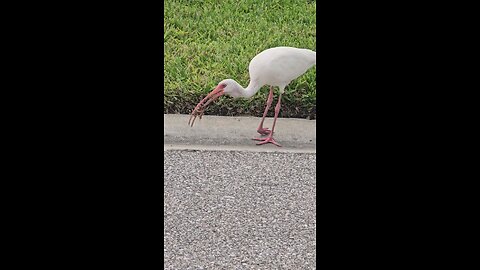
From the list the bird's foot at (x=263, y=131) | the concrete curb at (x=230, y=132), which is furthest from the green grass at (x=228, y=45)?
the bird's foot at (x=263, y=131)

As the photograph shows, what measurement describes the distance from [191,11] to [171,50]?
565 millimetres

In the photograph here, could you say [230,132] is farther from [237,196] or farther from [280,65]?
[237,196]

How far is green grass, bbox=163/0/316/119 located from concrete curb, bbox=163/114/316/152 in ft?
0.33

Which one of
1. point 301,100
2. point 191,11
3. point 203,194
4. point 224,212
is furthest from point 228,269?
point 191,11

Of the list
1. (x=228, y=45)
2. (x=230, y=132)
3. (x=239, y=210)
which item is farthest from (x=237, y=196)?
(x=228, y=45)

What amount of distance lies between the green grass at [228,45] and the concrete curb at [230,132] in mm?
100

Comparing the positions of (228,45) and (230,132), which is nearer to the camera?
(230,132)

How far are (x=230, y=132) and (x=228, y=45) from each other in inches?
40.3

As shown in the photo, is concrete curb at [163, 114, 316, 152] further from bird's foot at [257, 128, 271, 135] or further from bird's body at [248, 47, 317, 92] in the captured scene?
bird's body at [248, 47, 317, 92]

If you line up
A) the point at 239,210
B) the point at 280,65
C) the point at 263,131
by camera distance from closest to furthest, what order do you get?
1. the point at 239,210
2. the point at 280,65
3. the point at 263,131

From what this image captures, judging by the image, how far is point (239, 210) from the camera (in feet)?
10.3

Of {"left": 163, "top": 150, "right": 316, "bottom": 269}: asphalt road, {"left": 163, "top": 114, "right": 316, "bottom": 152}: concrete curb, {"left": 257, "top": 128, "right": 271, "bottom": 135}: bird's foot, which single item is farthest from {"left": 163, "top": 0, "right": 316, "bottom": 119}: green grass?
{"left": 163, "top": 150, "right": 316, "bottom": 269}: asphalt road

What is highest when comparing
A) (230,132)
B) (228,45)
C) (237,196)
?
(228,45)

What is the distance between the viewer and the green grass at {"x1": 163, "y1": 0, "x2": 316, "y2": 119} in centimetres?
419
